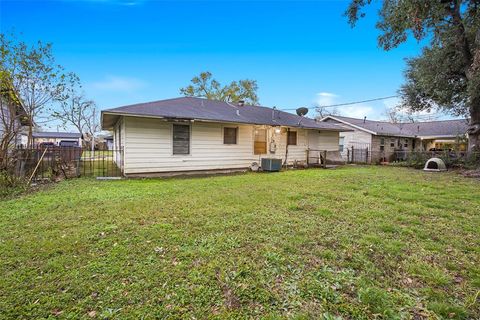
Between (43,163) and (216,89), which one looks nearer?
(43,163)

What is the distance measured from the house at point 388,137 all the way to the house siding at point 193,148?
29.1 ft

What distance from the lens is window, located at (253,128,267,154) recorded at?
1181cm

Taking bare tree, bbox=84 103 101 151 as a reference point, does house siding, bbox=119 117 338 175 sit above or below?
below

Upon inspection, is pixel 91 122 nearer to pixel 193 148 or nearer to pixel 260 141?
pixel 193 148

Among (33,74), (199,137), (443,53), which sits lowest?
(199,137)

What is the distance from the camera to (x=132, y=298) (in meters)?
2.06

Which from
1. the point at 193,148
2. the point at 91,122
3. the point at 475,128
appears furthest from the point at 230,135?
the point at 91,122

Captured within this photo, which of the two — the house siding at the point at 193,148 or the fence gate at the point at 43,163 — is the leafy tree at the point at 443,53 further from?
the fence gate at the point at 43,163

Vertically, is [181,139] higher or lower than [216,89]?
lower

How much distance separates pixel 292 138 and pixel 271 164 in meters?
3.00

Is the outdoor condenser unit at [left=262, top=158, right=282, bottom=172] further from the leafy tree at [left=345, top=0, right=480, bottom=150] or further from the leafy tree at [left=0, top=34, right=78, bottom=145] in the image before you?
the leafy tree at [left=0, top=34, right=78, bottom=145]

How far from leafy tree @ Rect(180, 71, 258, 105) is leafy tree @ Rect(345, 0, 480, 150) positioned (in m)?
19.6

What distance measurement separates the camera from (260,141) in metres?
12.0

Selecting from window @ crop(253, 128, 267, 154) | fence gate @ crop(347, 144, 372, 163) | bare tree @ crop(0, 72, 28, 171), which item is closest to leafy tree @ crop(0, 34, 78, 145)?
bare tree @ crop(0, 72, 28, 171)
